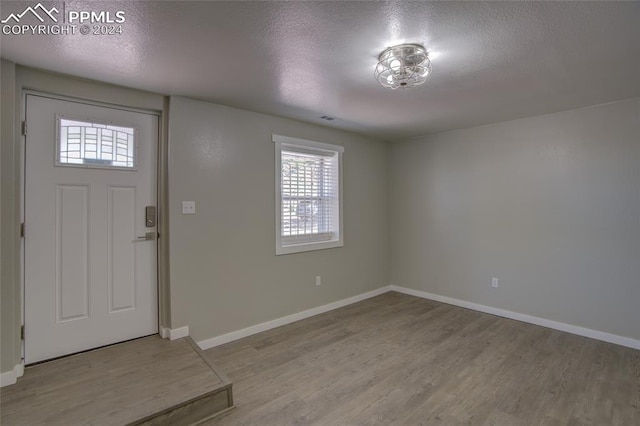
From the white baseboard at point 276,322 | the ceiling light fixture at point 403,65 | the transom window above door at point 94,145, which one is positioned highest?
the ceiling light fixture at point 403,65

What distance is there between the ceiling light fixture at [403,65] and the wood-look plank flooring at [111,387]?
2385 mm

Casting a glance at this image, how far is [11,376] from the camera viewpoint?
2102mm

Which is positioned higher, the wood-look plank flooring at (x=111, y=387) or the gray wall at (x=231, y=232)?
the gray wall at (x=231, y=232)

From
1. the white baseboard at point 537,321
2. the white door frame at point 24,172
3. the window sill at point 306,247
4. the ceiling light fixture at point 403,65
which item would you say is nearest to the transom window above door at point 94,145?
the white door frame at point 24,172

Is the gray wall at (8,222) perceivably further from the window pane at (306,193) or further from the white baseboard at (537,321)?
the white baseboard at (537,321)

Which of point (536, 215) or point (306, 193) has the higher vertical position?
point (306, 193)

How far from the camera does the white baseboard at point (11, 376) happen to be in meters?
2.07

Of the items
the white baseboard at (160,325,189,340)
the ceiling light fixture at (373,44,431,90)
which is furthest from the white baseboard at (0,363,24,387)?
the ceiling light fixture at (373,44,431,90)

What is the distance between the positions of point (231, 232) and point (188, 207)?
0.49 metres

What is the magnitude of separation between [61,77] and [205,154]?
115 centimetres

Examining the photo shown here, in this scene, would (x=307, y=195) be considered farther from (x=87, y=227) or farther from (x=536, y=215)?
(x=536, y=215)

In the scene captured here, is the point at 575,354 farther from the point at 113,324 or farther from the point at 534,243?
the point at 113,324

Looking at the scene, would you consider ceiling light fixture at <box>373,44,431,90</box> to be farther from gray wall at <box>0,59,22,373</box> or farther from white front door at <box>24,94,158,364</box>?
gray wall at <box>0,59,22,373</box>

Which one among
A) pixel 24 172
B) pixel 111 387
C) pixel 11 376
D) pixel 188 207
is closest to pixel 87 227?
pixel 24 172
